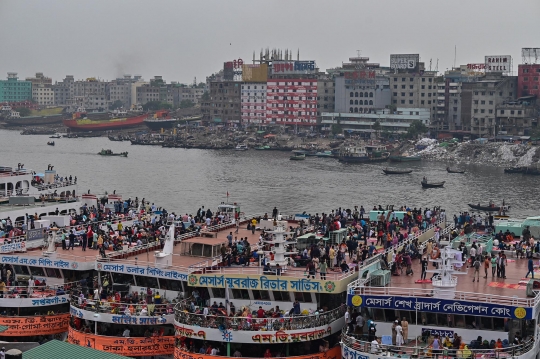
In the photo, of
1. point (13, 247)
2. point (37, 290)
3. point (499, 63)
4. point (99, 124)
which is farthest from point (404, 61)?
point (37, 290)

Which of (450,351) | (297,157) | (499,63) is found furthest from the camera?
(499,63)

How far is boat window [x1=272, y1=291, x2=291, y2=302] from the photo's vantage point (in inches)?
809

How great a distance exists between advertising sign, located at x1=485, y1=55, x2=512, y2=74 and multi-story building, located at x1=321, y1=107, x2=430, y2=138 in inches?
379

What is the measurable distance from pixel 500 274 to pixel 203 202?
129 ft

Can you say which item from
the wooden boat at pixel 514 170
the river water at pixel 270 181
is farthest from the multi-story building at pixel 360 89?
the wooden boat at pixel 514 170

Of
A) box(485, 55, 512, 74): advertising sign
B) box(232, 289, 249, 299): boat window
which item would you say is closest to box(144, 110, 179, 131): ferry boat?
box(485, 55, 512, 74): advertising sign

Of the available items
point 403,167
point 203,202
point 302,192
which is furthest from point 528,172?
point 203,202

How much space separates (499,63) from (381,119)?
53.9 ft

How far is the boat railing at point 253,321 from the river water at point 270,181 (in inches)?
1354

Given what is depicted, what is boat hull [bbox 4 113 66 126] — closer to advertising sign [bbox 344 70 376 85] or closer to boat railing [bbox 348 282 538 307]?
advertising sign [bbox 344 70 376 85]

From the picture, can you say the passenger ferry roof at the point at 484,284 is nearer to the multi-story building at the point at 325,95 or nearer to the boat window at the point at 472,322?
the boat window at the point at 472,322

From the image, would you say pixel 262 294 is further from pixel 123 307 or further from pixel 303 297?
pixel 123 307

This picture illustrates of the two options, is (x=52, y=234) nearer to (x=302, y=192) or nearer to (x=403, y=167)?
(x=302, y=192)

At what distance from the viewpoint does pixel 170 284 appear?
884 inches
